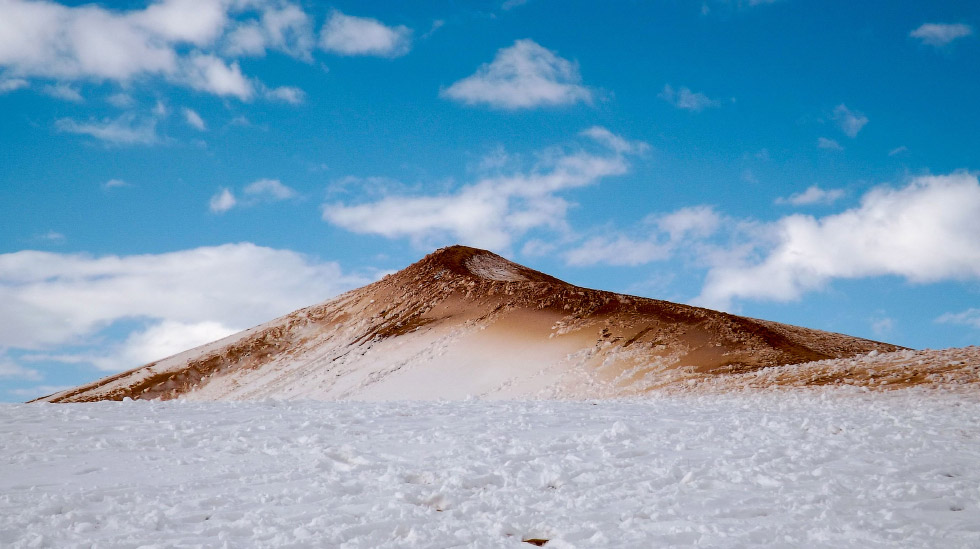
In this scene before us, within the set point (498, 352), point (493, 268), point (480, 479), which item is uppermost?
point (493, 268)

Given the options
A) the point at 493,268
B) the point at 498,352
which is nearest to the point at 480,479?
the point at 498,352

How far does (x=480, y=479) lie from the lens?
7.41m

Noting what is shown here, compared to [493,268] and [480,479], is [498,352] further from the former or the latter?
[480,479]

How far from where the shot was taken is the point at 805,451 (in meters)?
8.91

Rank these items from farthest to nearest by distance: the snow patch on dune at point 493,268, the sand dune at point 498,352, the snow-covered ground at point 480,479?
the snow patch on dune at point 493,268, the sand dune at point 498,352, the snow-covered ground at point 480,479

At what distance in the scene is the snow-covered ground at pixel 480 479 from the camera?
19.8 feet

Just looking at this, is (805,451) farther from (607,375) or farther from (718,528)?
(607,375)

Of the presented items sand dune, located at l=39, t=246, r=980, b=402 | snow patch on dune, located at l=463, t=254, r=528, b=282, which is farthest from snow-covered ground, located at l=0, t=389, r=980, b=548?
snow patch on dune, located at l=463, t=254, r=528, b=282

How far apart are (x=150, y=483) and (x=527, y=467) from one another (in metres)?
3.94

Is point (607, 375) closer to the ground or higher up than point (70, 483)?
higher up

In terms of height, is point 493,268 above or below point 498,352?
above

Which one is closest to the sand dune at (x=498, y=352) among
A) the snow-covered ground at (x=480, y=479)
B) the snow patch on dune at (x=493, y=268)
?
the snow patch on dune at (x=493, y=268)

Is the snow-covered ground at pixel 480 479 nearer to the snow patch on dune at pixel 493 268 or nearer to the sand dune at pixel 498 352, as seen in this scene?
the sand dune at pixel 498 352

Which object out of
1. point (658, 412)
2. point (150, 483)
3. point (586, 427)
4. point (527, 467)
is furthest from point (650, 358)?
point (150, 483)
